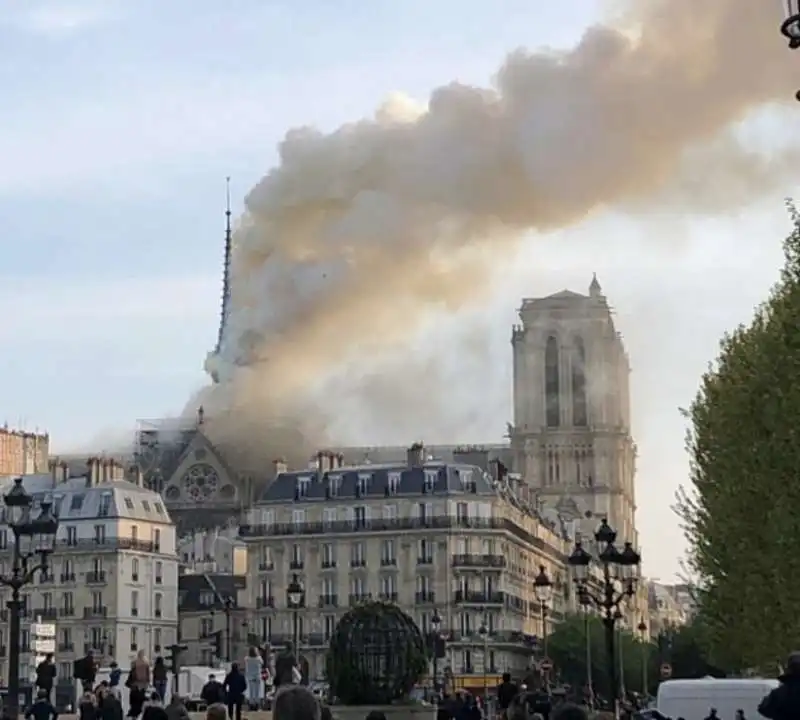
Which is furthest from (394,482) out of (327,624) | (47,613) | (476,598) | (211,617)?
(47,613)

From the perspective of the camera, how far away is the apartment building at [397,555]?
79.4m

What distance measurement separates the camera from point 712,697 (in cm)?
2575

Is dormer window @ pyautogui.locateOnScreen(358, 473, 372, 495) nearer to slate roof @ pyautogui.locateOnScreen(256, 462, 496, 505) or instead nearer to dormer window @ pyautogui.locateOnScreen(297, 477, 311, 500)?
slate roof @ pyautogui.locateOnScreen(256, 462, 496, 505)

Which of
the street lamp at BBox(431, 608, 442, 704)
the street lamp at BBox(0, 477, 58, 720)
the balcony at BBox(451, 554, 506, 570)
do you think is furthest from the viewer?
the balcony at BBox(451, 554, 506, 570)

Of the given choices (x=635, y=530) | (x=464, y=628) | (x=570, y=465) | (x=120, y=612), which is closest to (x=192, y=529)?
(x=120, y=612)

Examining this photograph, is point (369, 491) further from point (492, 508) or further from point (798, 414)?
point (798, 414)

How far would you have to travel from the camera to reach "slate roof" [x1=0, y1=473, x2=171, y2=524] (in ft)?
273

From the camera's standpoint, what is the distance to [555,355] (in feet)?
443

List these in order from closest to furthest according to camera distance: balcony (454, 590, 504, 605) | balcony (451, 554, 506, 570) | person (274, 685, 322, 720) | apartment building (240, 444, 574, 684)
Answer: person (274, 685, 322, 720) < balcony (454, 590, 504, 605) < apartment building (240, 444, 574, 684) < balcony (451, 554, 506, 570)

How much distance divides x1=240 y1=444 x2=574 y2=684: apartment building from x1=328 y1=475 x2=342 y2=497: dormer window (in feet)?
0.15

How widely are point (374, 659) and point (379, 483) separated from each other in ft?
176

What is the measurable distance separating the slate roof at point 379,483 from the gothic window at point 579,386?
49.5 metres

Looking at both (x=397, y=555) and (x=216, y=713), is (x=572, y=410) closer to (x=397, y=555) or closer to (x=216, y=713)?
(x=397, y=555)

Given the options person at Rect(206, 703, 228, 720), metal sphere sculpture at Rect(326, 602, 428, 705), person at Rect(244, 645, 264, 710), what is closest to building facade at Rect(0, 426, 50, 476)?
person at Rect(244, 645, 264, 710)
